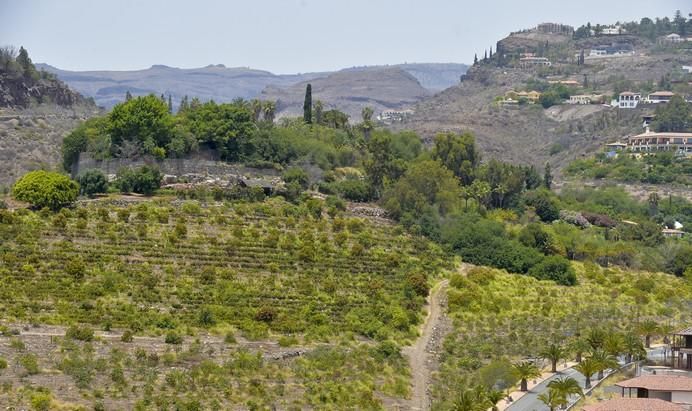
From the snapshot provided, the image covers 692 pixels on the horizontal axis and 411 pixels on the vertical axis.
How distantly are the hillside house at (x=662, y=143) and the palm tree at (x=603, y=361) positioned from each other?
292ft

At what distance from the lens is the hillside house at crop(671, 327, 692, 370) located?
66.6 meters

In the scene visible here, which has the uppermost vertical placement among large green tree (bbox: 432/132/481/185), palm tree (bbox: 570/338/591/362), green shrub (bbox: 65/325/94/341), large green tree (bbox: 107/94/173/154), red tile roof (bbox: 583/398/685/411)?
large green tree (bbox: 107/94/173/154)

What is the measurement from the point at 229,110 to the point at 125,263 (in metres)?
27.1

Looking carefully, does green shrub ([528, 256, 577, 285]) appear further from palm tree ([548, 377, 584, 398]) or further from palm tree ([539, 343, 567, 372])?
palm tree ([548, 377, 584, 398])

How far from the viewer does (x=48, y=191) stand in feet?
268

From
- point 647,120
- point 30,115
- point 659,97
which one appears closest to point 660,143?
point 647,120

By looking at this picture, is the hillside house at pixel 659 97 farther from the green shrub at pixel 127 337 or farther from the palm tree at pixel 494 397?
the palm tree at pixel 494 397

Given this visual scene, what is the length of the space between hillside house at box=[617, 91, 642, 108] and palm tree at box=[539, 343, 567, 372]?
12249cm

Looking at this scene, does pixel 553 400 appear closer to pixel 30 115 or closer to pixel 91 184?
pixel 91 184

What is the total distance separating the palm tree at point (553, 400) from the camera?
182ft

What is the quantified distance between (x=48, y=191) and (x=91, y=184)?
559 cm

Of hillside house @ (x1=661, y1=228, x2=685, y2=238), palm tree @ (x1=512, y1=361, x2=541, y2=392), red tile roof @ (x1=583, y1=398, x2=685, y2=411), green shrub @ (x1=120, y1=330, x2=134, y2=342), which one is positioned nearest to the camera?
red tile roof @ (x1=583, y1=398, x2=685, y2=411)

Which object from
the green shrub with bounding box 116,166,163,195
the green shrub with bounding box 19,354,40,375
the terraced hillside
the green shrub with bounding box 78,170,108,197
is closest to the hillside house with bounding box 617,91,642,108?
the terraced hillside

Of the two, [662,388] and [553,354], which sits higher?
[662,388]
